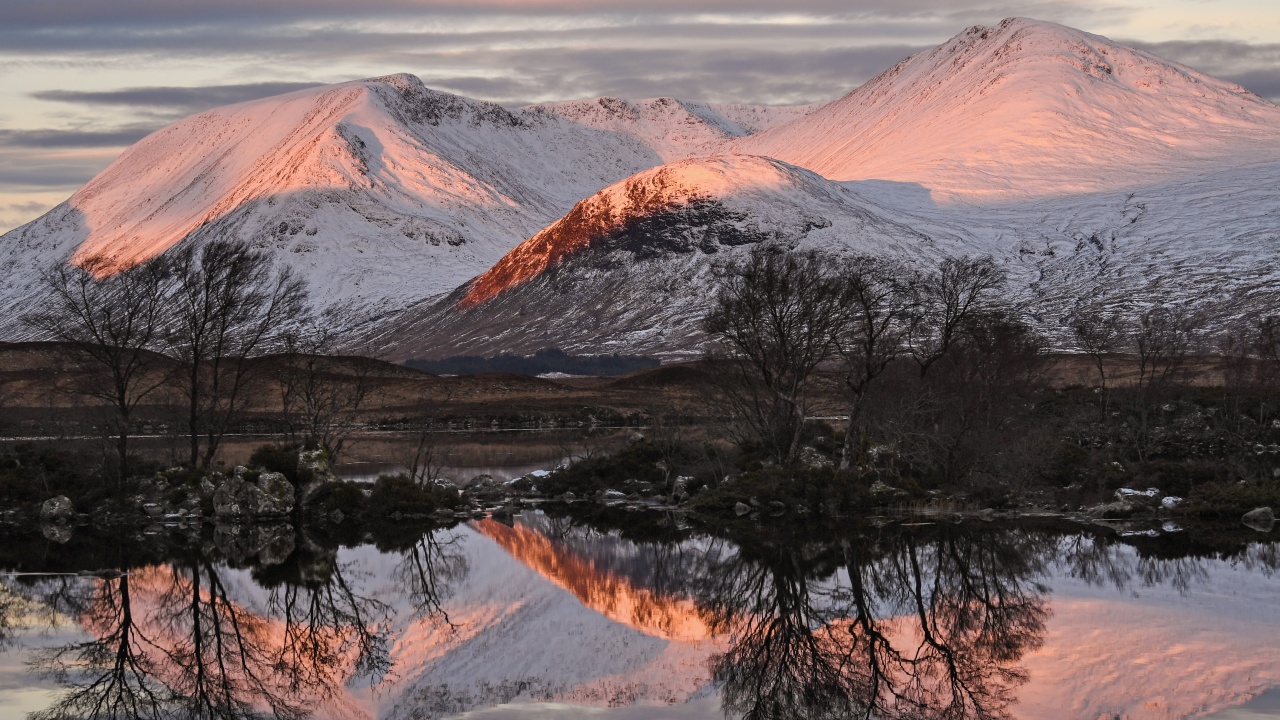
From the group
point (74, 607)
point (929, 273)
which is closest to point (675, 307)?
point (929, 273)

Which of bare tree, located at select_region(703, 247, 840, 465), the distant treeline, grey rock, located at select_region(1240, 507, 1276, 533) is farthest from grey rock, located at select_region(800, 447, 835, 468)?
the distant treeline

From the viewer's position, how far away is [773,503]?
3672 cm

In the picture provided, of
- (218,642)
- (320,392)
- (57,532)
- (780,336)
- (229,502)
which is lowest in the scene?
(57,532)

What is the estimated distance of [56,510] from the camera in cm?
3700

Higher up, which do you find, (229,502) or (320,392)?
(320,392)

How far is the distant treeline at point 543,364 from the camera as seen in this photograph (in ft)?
551

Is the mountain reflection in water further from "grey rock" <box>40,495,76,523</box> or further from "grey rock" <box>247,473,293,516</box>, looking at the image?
"grey rock" <box>40,495,76,523</box>

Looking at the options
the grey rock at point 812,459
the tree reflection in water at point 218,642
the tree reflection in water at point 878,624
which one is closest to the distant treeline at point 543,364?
the grey rock at point 812,459

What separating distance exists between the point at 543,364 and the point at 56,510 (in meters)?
139

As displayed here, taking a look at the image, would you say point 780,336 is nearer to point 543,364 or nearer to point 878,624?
point 878,624

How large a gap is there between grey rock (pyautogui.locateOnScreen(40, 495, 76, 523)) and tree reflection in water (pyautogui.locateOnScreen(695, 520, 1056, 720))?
18.6 metres

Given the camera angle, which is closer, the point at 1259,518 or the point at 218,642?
the point at 218,642

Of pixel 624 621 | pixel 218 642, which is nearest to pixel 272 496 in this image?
pixel 218 642

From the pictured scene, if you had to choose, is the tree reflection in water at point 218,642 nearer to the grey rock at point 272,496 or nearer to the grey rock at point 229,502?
the grey rock at point 272,496
